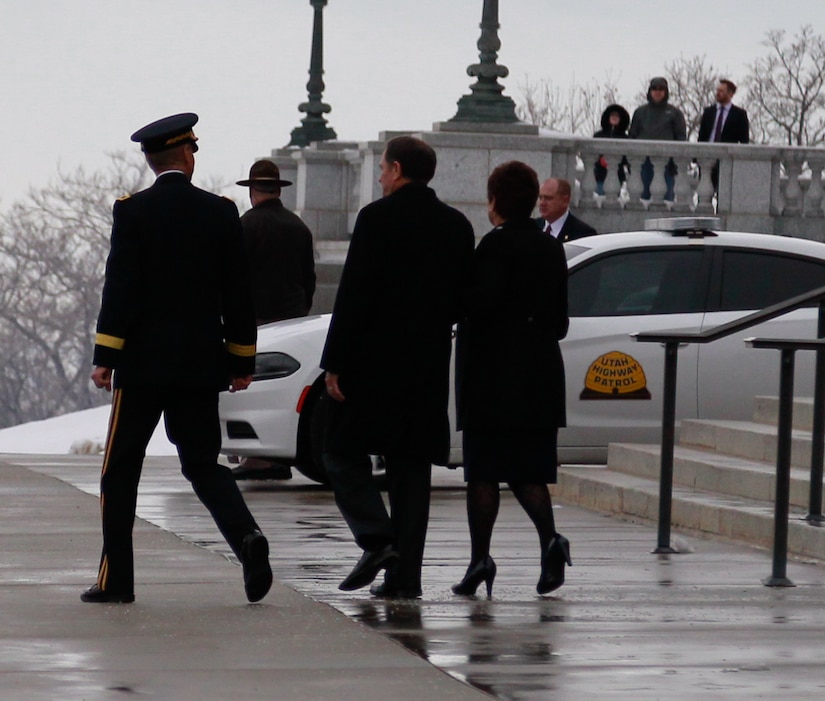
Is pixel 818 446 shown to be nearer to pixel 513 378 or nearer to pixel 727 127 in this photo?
pixel 513 378

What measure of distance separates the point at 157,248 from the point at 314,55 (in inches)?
903

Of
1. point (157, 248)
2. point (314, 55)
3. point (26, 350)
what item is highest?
point (314, 55)

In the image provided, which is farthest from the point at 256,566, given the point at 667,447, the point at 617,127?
the point at 617,127

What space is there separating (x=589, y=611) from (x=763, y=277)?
222 inches

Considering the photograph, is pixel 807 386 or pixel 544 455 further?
pixel 807 386

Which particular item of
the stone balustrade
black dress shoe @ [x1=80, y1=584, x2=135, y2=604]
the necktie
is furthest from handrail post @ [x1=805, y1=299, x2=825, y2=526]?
the necktie

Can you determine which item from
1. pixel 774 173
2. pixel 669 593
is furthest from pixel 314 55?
pixel 669 593

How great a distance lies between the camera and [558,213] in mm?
13469

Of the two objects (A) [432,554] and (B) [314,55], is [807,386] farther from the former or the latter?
(B) [314,55]

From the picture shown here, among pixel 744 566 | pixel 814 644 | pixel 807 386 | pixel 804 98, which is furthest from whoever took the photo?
pixel 804 98

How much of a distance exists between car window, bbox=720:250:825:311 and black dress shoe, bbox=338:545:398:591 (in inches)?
221

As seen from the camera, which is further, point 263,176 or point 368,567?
point 263,176

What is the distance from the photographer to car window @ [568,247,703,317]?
12969mm

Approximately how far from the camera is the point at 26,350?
8025cm
